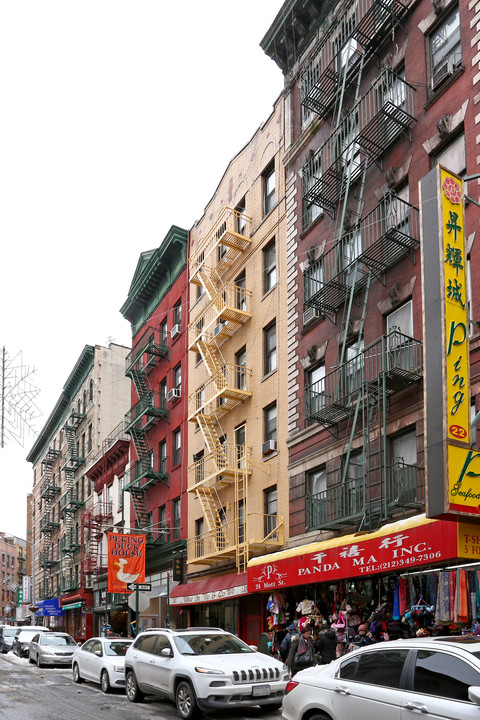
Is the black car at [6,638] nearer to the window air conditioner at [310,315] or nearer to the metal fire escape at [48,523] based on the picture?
the metal fire escape at [48,523]

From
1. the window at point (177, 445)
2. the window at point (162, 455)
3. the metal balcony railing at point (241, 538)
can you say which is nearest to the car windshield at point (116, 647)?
the metal balcony railing at point (241, 538)

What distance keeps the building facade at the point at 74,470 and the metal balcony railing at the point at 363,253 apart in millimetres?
30406

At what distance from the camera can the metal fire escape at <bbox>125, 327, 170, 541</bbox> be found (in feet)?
120

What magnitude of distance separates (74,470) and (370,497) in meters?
45.0

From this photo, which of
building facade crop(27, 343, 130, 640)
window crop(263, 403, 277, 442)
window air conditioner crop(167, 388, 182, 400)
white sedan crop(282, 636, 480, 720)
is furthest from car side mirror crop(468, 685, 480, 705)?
building facade crop(27, 343, 130, 640)

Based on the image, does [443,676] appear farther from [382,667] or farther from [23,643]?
[23,643]


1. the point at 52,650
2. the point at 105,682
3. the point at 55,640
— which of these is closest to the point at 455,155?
the point at 105,682

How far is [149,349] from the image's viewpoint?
3756 cm

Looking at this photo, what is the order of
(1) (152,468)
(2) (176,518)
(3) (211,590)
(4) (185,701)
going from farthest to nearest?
1. (1) (152,468)
2. (2) (176,518)
3. (3) (211,590)
4. (4) (185,701)

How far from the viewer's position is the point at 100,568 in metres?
44.8

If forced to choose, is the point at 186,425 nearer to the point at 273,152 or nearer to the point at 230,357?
the point at 230,357

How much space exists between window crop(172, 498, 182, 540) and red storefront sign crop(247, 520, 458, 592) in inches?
463

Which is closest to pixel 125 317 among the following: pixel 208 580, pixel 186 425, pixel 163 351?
pixel 163 351

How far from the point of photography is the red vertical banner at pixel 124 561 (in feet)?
92.4
